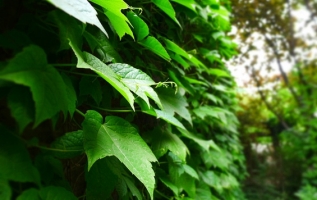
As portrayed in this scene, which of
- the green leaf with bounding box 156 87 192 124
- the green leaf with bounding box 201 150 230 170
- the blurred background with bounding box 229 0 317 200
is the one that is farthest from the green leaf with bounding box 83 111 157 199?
the blurred background with bounding box 229 0 317 200

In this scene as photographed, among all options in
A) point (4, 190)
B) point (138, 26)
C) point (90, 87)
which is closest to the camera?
point (4, 190)

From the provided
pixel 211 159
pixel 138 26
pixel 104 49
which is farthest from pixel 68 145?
pixel 211 159

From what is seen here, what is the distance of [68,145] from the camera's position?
2.37 feet

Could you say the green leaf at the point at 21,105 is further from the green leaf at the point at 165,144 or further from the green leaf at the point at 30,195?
the green leaf at the point at 165,144

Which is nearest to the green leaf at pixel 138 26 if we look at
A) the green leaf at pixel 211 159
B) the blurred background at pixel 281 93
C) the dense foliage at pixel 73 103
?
the dense foliage at pixel 73 103

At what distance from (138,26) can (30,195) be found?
65 centimetres

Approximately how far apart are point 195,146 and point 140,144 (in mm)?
1054

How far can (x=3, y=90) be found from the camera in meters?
0.59

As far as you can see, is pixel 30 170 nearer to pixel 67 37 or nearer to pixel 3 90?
pixel 3 90

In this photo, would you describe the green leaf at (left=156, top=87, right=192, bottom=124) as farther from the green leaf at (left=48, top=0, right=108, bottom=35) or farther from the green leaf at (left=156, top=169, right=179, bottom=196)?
the green leaf at (left=48, top=0, right=108, bottom=35)

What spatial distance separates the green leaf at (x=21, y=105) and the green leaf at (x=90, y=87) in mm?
262

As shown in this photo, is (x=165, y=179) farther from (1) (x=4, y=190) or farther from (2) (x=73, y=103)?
(1) (x=4, y=190)

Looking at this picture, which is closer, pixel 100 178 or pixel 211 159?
pixel 100 178

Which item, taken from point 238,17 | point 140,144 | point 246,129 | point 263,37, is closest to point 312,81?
point 263,37
